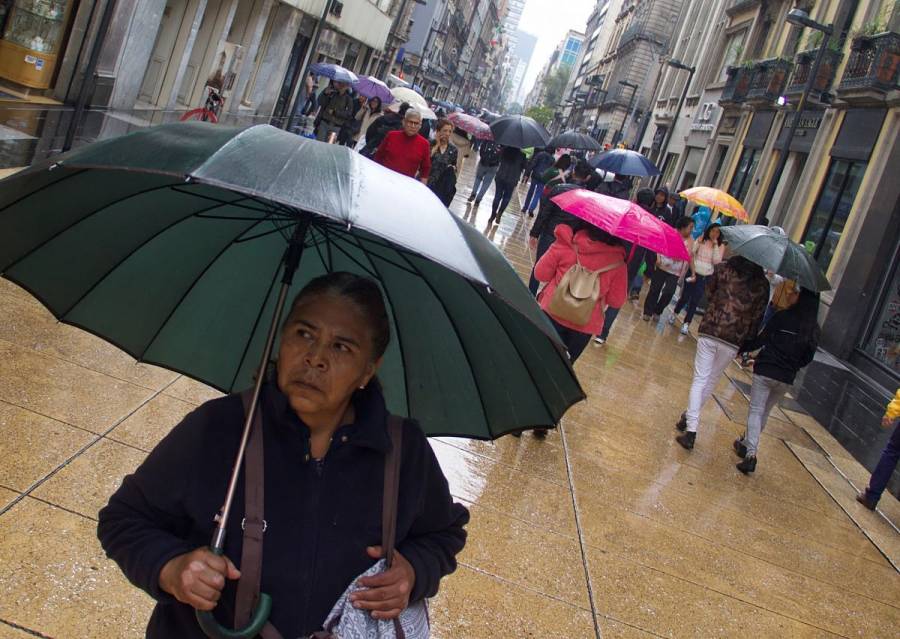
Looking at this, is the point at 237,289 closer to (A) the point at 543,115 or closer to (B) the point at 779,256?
(B) the point at 779,256

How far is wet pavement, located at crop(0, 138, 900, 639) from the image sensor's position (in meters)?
3.73

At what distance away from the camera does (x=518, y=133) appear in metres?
17.0

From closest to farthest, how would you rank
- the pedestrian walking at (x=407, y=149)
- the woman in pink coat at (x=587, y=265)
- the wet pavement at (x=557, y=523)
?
1. the wet pavement at (x=557, y=523)
2. the woman in pink coat at (x=587, y=265)
3. the pedestrian walking at (x=407, y=149)

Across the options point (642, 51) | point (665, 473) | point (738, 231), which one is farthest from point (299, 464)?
point (642, 51)

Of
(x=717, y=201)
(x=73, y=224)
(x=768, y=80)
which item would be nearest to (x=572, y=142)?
(x=717, y=201)

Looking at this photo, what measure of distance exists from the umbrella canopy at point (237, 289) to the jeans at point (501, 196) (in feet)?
51.6

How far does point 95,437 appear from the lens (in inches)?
184

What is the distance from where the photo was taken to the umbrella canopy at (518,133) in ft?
55.2

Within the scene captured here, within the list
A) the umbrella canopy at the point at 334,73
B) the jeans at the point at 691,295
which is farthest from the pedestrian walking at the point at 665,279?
the umbrella canopy at the point at 334,73

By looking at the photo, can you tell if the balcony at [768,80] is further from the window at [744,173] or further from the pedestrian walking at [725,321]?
the pedestrian walking at [725,321]

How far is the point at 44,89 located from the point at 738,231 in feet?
41.1

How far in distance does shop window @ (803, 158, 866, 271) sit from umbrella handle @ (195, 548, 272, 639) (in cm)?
1729

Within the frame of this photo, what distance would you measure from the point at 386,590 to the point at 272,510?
30 centimetres

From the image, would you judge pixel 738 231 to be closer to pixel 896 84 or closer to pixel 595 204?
pixel 595 204
